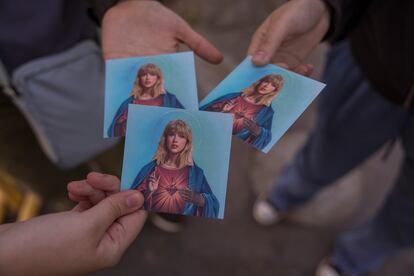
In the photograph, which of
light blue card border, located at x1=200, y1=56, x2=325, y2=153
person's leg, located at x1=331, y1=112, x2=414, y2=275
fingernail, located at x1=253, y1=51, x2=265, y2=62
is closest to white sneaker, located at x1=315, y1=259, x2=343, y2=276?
person's leg, located at x1=331, y1=112, x2=414, y2=275

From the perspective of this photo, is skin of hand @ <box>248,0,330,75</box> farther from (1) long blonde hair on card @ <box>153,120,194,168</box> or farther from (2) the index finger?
(2) the index finger

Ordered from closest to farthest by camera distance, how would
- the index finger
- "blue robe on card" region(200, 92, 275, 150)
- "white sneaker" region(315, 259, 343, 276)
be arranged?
the index finger → "blue robe on card" region(200, 92, 275, 150) → "white sneaker" region(315, 259, 343, 276)

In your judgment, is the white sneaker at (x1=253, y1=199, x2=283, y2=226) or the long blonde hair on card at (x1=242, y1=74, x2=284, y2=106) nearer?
the long blonde hair on card at (x1=242, y1=74, x2=284, y2=106)

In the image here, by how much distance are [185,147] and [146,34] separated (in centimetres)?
34

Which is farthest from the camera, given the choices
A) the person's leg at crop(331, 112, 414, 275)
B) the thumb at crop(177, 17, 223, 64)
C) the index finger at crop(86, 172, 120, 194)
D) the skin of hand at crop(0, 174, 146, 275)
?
the person's leg at crop(331, 112, 414, 275)

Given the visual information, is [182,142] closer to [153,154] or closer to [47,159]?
[153,154]

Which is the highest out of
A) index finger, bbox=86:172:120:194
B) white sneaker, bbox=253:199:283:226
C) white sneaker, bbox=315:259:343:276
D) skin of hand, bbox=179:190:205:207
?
index finger, bbox=86:172:120:194

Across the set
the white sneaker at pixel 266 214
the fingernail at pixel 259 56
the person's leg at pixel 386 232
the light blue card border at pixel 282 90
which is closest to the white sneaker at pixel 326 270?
the person's leg at pixel 386 232

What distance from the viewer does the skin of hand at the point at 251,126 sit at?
31.5 inches

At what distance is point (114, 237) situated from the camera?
66cm

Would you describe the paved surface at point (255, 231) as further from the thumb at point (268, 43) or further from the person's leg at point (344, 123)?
the thumb at point (268, 43)

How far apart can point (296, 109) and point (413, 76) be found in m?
0.29

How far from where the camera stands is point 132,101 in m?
0.83

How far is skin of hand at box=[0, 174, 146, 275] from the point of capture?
0.57 meters
